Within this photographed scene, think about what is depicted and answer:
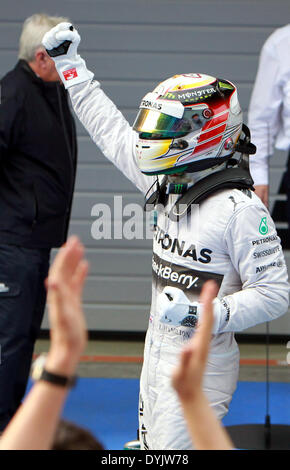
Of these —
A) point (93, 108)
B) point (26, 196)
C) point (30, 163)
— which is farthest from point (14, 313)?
point (93, 108)

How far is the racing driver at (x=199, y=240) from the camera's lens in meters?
3.24

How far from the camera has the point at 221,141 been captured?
11.2 feet

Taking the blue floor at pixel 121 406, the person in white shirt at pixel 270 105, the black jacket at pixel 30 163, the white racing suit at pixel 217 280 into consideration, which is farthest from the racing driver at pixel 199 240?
the blue floor at pixel 121 406

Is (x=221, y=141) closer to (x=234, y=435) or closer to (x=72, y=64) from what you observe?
(x=72, y=64)

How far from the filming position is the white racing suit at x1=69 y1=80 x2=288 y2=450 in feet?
10.6

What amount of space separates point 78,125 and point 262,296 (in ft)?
13.5

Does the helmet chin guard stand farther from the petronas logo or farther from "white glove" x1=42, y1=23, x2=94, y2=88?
"white glove" x1=42, y1=23, x2=94, y2=88

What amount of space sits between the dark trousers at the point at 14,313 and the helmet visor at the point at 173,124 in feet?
5.50

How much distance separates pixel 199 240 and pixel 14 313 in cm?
179

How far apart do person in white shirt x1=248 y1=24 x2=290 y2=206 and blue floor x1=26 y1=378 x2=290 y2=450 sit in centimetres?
145

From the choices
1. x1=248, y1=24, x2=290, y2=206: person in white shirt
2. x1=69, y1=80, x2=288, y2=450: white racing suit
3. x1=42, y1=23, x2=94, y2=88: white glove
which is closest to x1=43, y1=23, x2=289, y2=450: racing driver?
x1=69, y1=80, x2=288, y2=450: white racing suit

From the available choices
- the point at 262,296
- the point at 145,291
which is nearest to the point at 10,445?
the point at 262,296

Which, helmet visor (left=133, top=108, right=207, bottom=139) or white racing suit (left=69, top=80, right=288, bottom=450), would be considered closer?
white racing suit (left=69, top=80, right=288, bottom=450)

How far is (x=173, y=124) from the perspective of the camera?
11.1 feet
